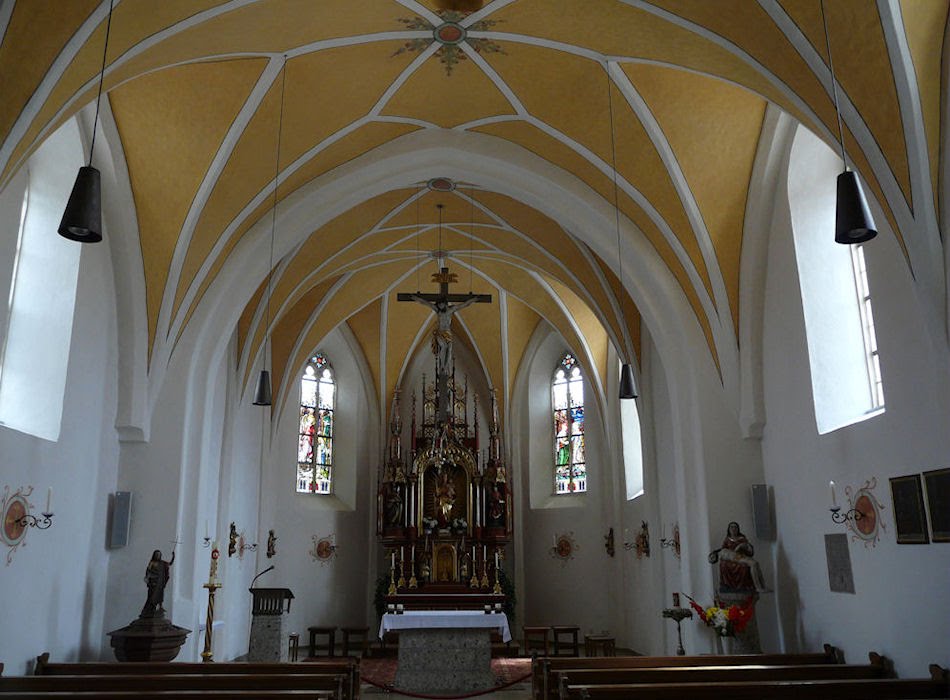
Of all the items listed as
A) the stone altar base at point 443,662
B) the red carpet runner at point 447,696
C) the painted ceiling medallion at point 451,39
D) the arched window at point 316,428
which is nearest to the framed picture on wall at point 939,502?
the painted ceiling medallion at point 451,39

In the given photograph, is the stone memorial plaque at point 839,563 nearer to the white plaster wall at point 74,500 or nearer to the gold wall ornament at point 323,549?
the white plaster wall at point 74,500

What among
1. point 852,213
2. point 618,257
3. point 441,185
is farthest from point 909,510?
point 441,185

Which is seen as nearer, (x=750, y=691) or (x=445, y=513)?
(x=750, y=691)

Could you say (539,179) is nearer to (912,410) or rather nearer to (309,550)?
(912,410)

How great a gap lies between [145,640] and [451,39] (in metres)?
7.68

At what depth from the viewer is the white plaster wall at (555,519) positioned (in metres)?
18.5

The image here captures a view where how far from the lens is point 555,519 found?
1977 centimetres

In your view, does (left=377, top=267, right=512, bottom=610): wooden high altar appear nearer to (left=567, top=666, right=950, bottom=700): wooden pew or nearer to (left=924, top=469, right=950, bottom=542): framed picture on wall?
(left=924, top=469, right=950, bottom=542): framed picture on wall

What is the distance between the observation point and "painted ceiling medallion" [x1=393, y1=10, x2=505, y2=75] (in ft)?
30.3

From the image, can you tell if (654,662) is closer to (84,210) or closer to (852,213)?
(852,213)

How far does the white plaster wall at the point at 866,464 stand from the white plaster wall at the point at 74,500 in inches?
335

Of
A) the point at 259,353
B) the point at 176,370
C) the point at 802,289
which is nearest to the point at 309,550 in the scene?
the point at 259,353

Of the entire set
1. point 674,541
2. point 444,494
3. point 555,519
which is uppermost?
point 444,494

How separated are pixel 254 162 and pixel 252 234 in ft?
4.65
